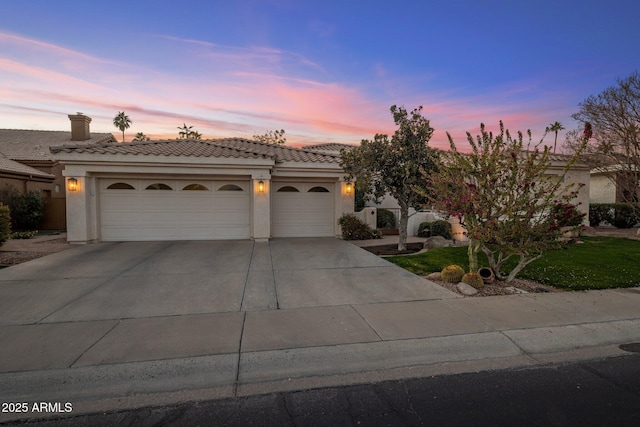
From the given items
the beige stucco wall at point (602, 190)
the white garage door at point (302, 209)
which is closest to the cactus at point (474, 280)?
the white garage door at point (302, 209)

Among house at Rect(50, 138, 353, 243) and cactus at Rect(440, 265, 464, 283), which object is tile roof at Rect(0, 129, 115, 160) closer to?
house at Rect(50, 138, 353, 243)

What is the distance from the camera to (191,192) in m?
13.2

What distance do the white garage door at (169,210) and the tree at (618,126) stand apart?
15.5 meters

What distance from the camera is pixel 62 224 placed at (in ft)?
58.0

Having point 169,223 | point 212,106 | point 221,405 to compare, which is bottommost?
point 221,405

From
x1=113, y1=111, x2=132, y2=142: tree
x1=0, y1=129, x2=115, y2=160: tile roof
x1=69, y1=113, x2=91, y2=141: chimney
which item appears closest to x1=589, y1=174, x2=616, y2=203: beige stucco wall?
x1=69, y1=113, x2=91, y2=141: chimney

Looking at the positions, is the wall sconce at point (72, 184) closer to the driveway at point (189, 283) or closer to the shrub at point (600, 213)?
the driveway at point (189, 283)

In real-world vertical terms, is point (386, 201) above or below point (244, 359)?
above

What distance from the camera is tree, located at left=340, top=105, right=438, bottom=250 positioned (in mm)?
10359

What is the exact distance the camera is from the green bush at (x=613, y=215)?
1848 centimetres

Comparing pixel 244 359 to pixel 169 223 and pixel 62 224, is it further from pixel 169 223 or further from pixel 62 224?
pixel 62 224

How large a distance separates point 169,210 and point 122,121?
3853cm

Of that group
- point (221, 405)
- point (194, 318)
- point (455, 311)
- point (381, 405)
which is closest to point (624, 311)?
point (455, 311)

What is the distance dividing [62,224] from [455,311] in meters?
19.9
